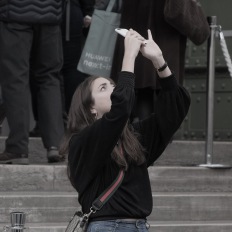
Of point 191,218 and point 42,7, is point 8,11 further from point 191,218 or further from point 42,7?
point 191,218

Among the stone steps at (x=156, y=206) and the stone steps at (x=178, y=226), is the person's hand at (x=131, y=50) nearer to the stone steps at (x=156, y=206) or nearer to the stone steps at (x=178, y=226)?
the stone steps at (x=178, y=226)

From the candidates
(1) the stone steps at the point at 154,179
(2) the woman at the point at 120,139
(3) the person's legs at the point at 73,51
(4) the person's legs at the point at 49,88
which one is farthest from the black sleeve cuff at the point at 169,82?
(3) the person's legs at the point at 73,51

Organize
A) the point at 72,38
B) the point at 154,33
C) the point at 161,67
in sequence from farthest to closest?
the point at 72,38 → the point at 154,33 → the point at 161,67

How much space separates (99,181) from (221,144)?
4067 mm

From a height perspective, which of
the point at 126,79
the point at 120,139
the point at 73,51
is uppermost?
the point at 126,79

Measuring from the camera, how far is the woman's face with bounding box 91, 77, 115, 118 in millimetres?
4301

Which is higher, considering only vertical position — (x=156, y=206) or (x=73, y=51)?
(x=73, y=51)

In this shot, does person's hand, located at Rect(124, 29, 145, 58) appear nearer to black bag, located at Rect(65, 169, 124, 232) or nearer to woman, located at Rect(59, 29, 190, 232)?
woman, located at Rect(59, 29, 190, 232)

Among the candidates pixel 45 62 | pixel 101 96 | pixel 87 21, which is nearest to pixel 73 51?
pixel 87 21

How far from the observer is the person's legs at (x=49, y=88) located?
22.8ft

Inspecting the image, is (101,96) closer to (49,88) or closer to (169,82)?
(169,82)

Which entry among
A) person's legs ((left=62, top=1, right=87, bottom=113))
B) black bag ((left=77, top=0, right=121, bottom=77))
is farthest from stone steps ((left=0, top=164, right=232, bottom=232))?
person's legs ((left=62, top=1, right=87, bottom=113))

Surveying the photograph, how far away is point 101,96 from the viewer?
4312 mm

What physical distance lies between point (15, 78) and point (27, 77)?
12 cm
